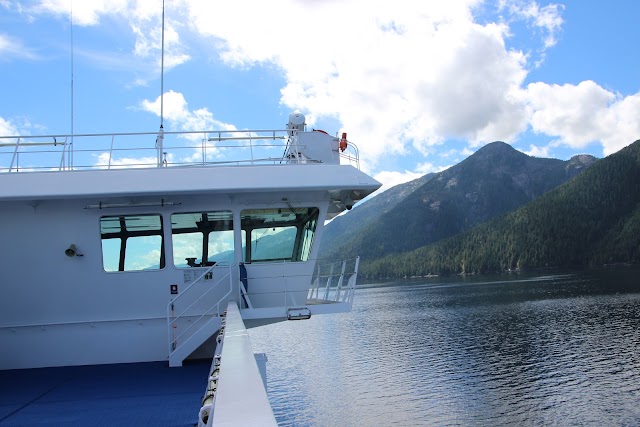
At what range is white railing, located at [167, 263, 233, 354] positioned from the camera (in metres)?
10.3

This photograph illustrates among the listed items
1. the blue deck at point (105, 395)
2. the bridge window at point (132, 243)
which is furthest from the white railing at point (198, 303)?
the bridge window at point (132, 243)

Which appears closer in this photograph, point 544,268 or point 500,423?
point 500,423

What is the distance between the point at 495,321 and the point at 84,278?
5192 centimetres

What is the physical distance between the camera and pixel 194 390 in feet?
25.1

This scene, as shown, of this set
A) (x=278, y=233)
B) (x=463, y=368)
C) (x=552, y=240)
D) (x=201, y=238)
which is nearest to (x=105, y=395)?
(x=201, y=238)

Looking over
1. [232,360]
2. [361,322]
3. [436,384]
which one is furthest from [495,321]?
[232,360]

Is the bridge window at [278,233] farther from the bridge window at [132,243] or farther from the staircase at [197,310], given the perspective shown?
the bridge window at [132,243]

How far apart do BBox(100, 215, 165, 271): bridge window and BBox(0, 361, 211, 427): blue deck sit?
181 cm

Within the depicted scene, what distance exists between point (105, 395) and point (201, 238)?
3.72m

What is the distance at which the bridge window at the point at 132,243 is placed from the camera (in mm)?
10477

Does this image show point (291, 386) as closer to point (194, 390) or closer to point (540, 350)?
point (540, 350)

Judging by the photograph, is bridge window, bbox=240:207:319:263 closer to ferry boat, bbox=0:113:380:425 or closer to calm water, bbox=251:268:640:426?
ferry boat, bbox=0:113:380:425

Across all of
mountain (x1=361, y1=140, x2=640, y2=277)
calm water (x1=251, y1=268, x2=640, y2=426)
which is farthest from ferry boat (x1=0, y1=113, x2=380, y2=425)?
mountain (x1=361, y1=140, x2=640, y2=277)

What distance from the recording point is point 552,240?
179m
